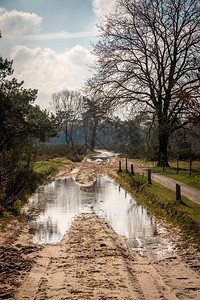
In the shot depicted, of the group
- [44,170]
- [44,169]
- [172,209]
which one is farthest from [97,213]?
[44,169]

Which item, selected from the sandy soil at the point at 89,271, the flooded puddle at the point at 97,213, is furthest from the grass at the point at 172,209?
the sandy soil at the point at 89,271

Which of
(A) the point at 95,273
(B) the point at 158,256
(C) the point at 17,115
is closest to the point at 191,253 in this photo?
(B) the point at 158,256

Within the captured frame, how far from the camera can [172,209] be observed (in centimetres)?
1145

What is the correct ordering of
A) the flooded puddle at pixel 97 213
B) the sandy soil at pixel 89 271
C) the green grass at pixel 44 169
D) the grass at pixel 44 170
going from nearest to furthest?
the sandy soil at pixel 89 271 < the flooded puddle at pixel 97 213 < the grass at pixel 44 170 < the green grass at pixel 44 169

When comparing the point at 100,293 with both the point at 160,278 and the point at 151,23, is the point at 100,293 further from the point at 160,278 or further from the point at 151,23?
the point at 151,23

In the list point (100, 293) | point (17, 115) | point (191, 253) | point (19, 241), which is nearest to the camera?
point (100, 293)

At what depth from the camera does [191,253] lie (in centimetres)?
757

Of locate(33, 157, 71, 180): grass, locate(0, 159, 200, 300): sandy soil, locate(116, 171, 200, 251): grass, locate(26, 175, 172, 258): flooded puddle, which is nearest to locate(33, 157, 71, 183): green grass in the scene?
locate(33, 157, 71, 180): grass

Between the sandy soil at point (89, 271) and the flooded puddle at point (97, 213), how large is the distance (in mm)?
592

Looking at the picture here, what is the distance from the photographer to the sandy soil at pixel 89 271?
17.5 feet

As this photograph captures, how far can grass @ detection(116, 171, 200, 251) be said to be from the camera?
8.99 meters

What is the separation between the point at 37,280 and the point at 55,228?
434cm

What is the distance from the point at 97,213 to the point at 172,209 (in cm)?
307

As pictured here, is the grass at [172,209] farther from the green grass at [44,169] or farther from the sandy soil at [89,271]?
the green grass at [44,169]
